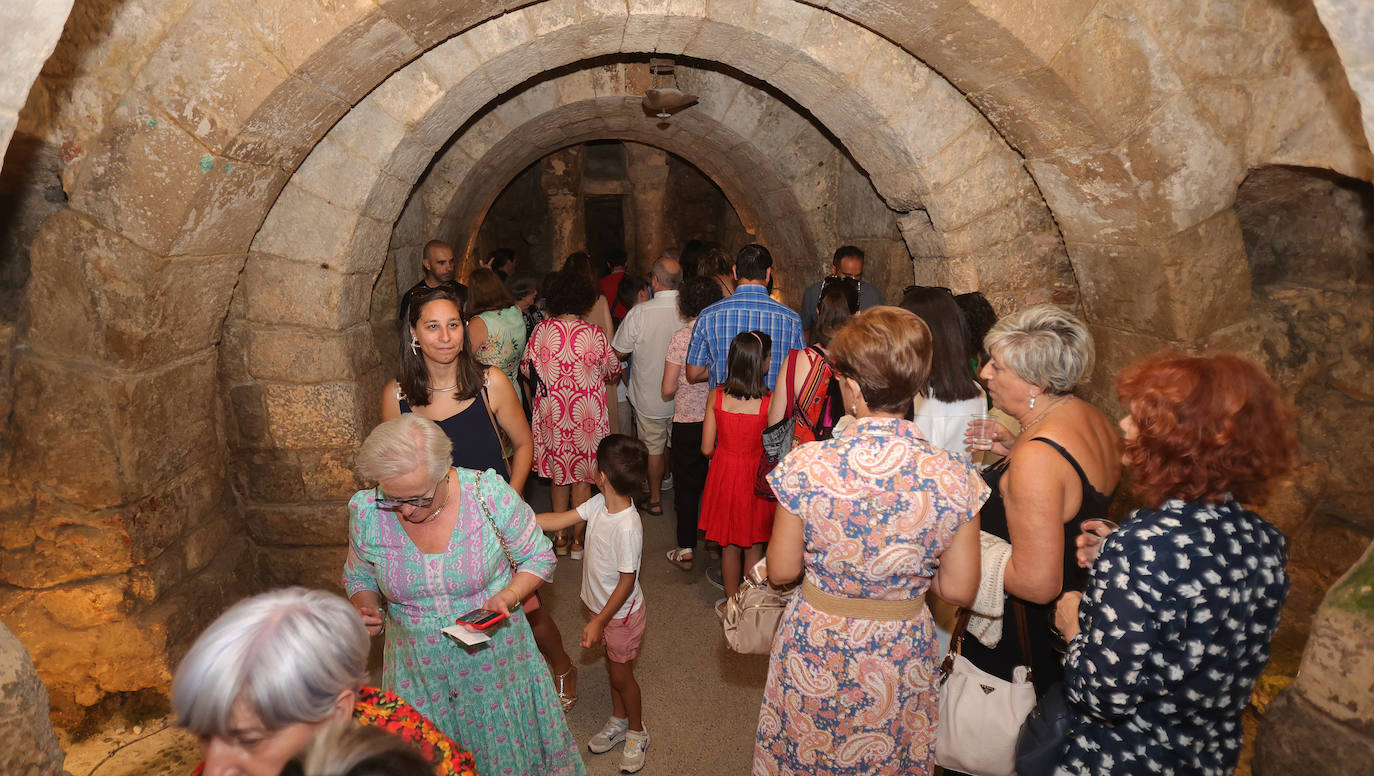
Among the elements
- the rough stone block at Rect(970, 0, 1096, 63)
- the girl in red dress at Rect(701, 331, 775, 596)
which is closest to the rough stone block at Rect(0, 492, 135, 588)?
the girl in red dress at Rect(701, 331, 775, 596)

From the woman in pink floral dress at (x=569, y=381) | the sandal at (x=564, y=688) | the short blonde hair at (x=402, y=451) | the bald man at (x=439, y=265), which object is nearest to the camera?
the short blonde hair at (x=402, y=451)

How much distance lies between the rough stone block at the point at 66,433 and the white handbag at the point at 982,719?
2.96 meters

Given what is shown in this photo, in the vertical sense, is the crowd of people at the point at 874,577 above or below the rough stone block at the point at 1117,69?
below

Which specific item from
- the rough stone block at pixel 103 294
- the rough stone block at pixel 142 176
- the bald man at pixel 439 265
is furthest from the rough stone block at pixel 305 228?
the bald man at pixel 439 265

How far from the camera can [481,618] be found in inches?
77.0

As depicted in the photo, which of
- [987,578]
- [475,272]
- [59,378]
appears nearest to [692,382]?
[475,272]

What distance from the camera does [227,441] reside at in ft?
12.2

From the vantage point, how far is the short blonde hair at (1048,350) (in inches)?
81.0

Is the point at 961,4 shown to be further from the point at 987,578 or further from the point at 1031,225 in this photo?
the point at 987,578

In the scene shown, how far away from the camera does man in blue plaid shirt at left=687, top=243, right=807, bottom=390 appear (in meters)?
3.88

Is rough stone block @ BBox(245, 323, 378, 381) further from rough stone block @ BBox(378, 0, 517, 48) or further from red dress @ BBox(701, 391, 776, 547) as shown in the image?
red dress @ BBox(701, 391, 776, 547)

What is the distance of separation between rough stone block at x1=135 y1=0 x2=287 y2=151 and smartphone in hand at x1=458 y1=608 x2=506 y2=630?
1.90 meters

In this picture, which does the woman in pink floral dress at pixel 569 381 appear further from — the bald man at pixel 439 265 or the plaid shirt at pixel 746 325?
the bald man at pixel 439 265

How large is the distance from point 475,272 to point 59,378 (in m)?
1.94
